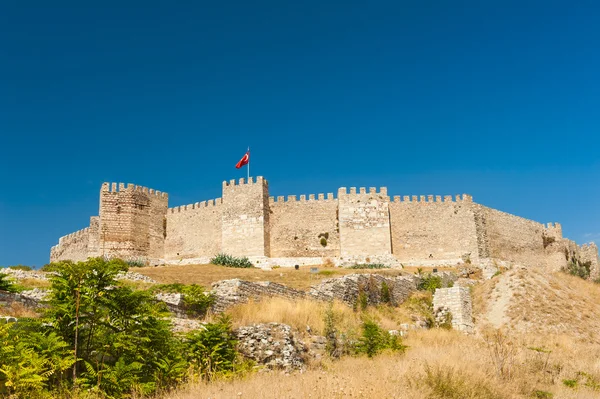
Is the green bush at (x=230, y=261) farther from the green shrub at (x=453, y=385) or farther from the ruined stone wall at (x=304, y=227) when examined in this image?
the green shrub at (x=453, y=385)

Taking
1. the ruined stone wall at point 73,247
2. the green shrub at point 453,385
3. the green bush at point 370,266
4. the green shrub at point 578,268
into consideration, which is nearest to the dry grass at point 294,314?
the green shrub at point 453,385

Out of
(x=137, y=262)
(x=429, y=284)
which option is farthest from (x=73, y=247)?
(x=429, y=284)

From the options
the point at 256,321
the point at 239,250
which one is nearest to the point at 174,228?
the point at 239,250

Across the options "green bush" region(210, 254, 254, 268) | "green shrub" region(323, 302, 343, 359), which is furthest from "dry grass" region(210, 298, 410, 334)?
"green bush" region(210, 254, 254, 268)

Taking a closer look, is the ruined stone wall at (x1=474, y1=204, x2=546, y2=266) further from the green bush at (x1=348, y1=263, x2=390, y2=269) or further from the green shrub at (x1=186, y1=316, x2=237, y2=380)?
the green shrub at (x1=186, y1=316, x2=237, y2=380)

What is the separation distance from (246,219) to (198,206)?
5.51 metres

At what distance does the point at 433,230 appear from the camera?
41.7 metres

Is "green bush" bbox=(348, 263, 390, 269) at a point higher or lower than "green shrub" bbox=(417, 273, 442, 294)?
higher

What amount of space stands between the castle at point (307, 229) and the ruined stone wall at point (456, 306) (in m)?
15.6

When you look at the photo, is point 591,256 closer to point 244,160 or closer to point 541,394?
point 244,160

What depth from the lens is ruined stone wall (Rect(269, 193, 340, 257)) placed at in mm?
41625

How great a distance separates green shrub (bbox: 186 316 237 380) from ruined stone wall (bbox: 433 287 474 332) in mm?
13633

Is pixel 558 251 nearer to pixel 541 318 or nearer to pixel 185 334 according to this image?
pixel 541 318

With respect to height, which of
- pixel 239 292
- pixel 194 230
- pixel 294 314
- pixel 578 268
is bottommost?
pixel 294 314
